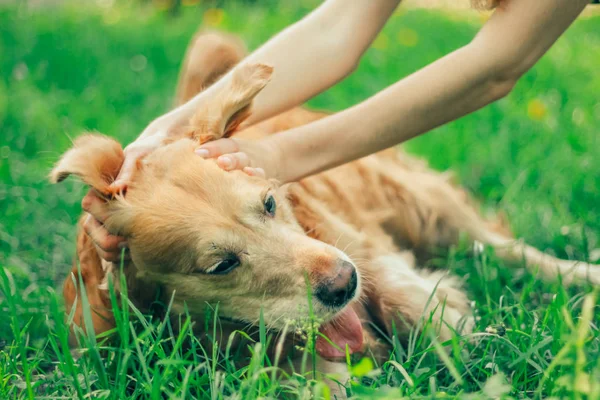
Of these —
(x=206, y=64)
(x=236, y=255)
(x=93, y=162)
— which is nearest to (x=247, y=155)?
(x=236, y=255)

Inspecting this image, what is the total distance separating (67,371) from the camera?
1.88 metres

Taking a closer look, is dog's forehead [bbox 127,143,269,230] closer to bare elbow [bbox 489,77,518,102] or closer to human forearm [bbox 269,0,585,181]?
human forearm [bbox 269,0,585,181]

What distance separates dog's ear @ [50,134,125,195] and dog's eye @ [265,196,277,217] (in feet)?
1.62

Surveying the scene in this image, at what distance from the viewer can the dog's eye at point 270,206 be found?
2.09 metres

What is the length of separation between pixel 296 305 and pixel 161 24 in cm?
570

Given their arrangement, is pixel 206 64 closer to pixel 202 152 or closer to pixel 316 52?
pixel 316 52

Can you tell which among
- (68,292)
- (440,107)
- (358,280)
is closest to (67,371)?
(68,292)

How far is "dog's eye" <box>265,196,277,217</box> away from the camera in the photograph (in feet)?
6.84

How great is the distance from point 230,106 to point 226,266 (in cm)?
53

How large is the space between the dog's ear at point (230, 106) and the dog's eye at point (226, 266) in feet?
1.42

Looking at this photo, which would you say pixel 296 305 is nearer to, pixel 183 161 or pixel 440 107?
pixel 183 161

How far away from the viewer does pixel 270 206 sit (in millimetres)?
2117

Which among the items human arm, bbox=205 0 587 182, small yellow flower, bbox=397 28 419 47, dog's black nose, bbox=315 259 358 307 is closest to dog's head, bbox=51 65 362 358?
dog's black nose, bbox=315 259 358 307

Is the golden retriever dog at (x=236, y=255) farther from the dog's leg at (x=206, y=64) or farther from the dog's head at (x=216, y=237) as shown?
the dog's leg at (x=206, y=64)
